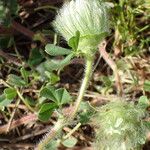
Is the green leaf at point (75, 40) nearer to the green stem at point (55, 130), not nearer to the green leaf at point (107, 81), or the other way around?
the green stem at point (55, 130)

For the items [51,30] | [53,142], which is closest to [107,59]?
[51,30]

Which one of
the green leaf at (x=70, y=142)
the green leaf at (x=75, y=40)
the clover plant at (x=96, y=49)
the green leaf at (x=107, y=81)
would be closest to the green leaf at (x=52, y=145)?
the green leaf at (x=70, y=142)

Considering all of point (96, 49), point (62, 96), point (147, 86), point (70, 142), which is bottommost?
point (70, 142)

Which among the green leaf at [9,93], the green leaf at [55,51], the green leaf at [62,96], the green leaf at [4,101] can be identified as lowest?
the green leaf at [4,101]

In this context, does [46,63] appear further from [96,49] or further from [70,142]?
[96,49]

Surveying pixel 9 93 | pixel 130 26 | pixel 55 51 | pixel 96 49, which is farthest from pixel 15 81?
pixel 130 26

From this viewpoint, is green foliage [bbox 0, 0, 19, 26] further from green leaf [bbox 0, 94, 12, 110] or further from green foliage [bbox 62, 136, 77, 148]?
green foliage [bbox 62, 136, 77, 148]

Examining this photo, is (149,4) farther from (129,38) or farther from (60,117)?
(60,117)
